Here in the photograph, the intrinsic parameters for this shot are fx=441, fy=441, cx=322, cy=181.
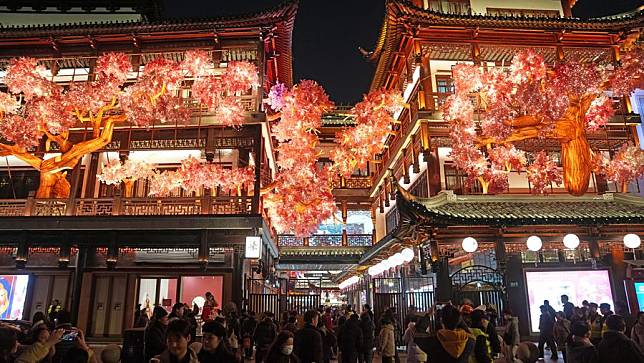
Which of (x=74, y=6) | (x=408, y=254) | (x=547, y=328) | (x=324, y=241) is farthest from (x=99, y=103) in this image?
(x=547, y=328)

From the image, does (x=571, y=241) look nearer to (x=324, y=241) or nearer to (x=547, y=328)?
(x=547, y=328)

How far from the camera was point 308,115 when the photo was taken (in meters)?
19.0

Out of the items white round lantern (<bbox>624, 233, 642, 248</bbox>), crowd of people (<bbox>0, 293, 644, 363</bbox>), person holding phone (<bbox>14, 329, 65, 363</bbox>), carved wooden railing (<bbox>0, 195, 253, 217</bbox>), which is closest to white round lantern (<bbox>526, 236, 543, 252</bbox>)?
white round lantern (<bbox>624, 233, 642, 248</bbox>)

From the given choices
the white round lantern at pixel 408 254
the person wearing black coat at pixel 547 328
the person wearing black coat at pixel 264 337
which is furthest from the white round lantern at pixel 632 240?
the person wearing black coat at pixel 264 337

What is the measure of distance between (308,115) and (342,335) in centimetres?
1173

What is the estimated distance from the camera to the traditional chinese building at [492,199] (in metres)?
14.3

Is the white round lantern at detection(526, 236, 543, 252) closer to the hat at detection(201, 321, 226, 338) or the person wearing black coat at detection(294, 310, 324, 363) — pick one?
the person wearing black coat at detection(294, 310, 324, 363)

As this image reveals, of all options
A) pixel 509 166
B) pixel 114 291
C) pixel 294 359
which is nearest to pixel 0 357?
pixel 294 359

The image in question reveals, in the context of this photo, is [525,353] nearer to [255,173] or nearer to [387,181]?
[255,173]

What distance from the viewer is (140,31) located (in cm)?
1756

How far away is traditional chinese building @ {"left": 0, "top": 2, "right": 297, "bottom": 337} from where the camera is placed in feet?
49.6

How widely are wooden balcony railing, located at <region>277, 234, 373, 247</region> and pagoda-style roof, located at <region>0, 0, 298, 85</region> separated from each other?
13.0 m

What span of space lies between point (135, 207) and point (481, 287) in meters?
12.1

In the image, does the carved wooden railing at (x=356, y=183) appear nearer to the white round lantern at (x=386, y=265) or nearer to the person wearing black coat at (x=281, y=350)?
the white round lantern at (x=386, y=265)
